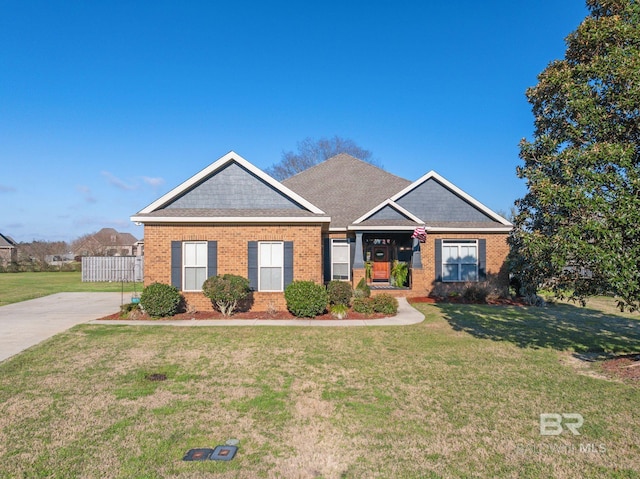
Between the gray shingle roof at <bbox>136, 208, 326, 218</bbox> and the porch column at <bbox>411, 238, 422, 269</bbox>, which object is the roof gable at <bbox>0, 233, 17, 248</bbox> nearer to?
the gray shingle roof at <bbox>136, 208, 326, 218</bbox>

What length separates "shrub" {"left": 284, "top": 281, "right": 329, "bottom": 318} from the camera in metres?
12.5

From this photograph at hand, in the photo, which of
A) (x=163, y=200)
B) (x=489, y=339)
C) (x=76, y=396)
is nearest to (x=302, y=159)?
(x=163, y=200)

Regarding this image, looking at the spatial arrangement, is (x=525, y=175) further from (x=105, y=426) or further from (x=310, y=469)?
(x=105, y=426)

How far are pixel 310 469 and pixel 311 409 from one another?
150 cm

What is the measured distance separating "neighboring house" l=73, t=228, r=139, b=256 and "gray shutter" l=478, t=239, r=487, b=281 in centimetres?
5085

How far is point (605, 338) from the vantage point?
10016mm

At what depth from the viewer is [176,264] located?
1352 centimetres

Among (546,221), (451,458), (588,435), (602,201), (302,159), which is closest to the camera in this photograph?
(451,458)

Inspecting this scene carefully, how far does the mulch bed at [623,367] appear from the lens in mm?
6867

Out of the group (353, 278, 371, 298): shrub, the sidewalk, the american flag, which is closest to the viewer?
the sidewalk

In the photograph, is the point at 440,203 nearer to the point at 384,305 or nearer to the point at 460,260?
the point at 460,260

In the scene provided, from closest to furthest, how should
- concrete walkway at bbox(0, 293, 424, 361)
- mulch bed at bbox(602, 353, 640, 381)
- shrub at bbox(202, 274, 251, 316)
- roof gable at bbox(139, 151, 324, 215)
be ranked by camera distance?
mulch bed at bbox(602, 353, 640, 381)
concrete walkway at bbox(0, 293, 424, 361)
shrub at bbox(202, 274, 251, 316)
roof gable at bbox(139, 151, 324, 215)

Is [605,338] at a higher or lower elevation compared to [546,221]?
lower

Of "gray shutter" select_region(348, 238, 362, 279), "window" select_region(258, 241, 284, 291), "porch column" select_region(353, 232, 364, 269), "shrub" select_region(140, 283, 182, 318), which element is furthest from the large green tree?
"gray shutter" select_region(348, 238, 362, 279)
